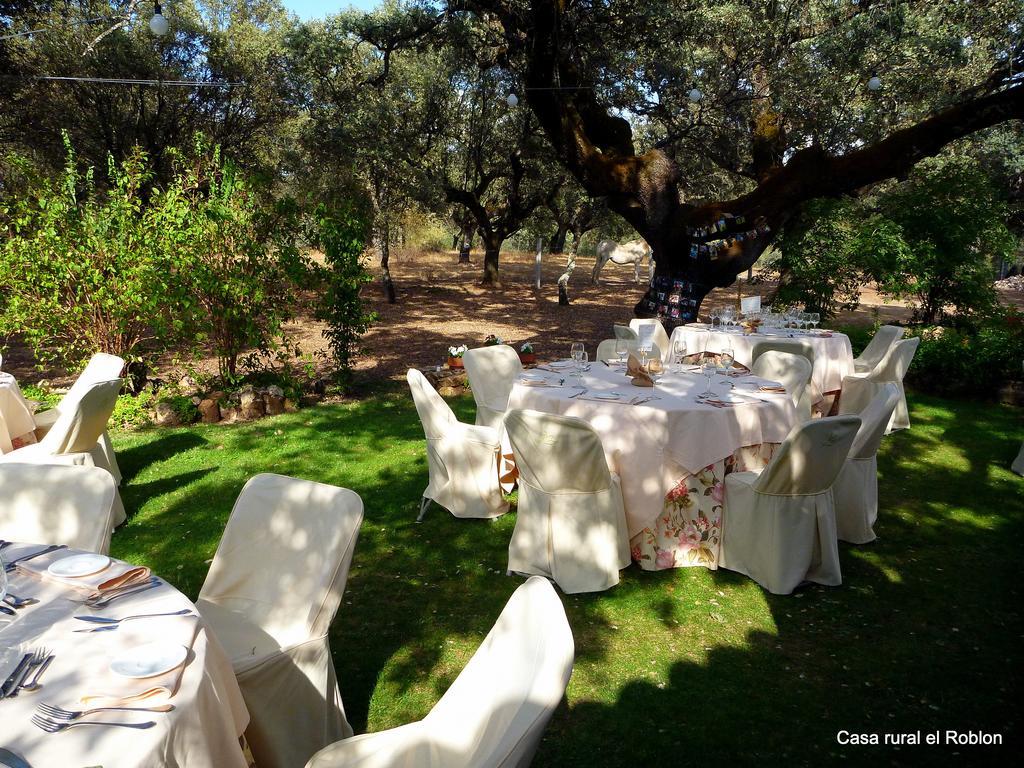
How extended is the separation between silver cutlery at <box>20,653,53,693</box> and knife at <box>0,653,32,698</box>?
3 cm

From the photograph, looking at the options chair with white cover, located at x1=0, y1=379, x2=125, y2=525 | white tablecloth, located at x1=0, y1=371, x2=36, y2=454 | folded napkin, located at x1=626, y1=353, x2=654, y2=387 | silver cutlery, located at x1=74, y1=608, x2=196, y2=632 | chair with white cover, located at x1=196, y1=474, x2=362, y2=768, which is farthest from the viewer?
white tablecloth, located at x1=0, y1=371, x2=36, y2=454

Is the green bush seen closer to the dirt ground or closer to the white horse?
the dirt ground

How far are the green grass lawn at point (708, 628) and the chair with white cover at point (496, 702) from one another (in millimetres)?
973

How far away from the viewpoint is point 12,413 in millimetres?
5262

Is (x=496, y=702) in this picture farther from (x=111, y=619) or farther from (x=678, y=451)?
(x=678, y=451)

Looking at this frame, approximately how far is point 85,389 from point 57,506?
2.95 meters

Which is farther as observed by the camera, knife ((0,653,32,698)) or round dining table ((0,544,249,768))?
knife ((0,653,32,698))

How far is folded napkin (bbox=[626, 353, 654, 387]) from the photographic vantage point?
15.4 ft

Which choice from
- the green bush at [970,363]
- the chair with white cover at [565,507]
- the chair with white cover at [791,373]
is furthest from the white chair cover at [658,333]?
the chair with white cover at [565,507]

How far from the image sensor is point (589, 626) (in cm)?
359

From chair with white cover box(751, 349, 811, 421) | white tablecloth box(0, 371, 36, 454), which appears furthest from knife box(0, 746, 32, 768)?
chair with white cover box(751, 349, 811, 421)

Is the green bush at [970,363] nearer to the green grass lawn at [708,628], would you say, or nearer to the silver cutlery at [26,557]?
the green grass lawn at [708,628]

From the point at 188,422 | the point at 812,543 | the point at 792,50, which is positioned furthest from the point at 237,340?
the point at 792,50

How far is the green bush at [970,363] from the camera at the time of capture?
838 cm
